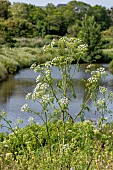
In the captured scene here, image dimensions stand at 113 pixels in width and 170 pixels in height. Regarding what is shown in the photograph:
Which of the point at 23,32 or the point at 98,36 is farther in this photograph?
the point at 23,32

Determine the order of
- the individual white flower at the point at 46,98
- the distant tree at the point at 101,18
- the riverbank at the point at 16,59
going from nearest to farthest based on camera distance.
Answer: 1. the individual white flower at the point at 46,98
2. the riverbank at the point at 16,59
3. the distant tree at the point at 101,18

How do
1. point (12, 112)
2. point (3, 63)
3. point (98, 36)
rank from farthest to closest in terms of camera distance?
point (98, 36) → point (3, 63) → point (12, 112)

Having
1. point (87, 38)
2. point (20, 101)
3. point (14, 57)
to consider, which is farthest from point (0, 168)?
point (87, 38)

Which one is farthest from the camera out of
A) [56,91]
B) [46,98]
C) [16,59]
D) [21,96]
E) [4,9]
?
[4,9]

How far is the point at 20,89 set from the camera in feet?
64.8

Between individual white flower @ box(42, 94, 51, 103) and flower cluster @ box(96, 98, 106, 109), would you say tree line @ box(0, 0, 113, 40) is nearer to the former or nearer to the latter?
flower cluster @ box(96, 98, 106, 109)

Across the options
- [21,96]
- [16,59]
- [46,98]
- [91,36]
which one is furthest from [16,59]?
[46,98]

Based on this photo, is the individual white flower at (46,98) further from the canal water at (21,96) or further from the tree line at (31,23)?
the tree line at (31,23)

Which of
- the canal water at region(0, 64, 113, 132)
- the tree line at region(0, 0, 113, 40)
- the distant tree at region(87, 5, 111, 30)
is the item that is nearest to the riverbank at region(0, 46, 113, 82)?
the canal water at region(0, 64, 113, 132)

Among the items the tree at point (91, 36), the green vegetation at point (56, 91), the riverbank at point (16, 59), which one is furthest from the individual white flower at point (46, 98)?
the tree at point (91, 36)

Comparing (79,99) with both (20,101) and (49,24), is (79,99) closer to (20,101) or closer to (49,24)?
(20,101)

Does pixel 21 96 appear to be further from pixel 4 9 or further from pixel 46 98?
pixel 4 9

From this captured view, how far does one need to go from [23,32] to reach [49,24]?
10017 mm

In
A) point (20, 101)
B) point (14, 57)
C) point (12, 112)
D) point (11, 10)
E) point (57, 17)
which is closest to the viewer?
point (12, 112)
